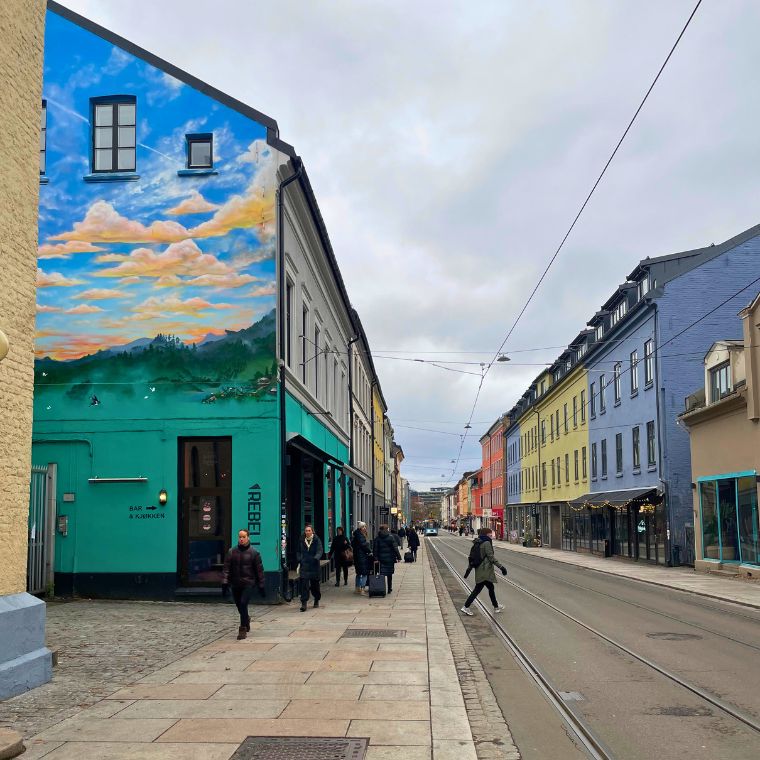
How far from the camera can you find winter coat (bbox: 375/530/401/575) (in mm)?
19922

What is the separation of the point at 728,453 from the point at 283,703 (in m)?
22.0

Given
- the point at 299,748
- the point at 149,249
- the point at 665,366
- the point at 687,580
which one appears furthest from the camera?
the point at 665,366

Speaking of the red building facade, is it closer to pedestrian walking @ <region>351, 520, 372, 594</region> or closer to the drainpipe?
the drainpipe

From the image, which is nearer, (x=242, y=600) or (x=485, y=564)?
(x=242, y=600)

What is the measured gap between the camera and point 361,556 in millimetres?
20203

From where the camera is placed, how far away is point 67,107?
17.9 meters

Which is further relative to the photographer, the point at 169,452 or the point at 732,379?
the point at 732,379

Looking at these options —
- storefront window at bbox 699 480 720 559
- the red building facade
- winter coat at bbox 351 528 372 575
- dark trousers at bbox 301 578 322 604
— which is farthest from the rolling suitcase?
the red building facade

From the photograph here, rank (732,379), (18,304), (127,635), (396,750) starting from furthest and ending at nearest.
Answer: (732,379) < (127,635) < (18,304) < (396,750)

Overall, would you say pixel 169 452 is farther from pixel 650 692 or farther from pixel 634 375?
pixel 634 375

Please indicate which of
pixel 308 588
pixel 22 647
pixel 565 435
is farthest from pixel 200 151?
pixel 565 435

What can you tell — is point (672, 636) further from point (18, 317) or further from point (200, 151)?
point (200, 151)

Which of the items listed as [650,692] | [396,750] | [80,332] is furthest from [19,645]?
[80,332]

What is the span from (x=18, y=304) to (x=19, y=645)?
12.0ft
